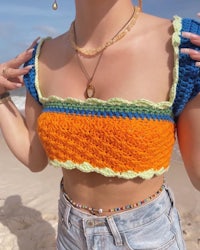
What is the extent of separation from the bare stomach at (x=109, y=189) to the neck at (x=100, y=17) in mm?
453

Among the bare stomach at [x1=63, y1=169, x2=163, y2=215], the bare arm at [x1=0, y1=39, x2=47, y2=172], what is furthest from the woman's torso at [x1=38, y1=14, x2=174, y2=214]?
the bare arm at [x1=0, y1=39, x2=47, y2=172]

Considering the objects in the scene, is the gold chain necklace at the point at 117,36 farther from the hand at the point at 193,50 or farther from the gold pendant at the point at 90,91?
the hand at the point at 193,50

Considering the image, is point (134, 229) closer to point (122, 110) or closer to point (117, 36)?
point (122, 110)

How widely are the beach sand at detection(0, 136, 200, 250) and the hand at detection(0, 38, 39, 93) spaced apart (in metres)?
1.59

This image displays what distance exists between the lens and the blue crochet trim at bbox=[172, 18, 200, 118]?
1.06 metres

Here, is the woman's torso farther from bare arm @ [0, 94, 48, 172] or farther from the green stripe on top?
bare arm @ [0, 94, 48, 172]

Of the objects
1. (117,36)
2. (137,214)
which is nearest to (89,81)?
(117,36)

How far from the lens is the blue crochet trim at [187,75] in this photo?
106 centimetres

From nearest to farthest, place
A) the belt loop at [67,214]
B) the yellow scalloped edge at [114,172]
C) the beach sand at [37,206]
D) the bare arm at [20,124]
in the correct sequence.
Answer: the yellow scalloped edge at [114,172] < the belt loop at [67,214] < the bare arm at [20,124] < the beach sand at [37,206]

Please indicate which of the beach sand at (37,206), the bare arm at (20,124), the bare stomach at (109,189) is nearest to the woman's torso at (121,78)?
the bare stomach at (109,189)

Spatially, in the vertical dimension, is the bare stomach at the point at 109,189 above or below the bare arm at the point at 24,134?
below

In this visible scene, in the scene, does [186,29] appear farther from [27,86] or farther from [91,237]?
[91,237]

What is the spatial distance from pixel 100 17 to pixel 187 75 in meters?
0.35

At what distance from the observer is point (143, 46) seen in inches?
45.4
